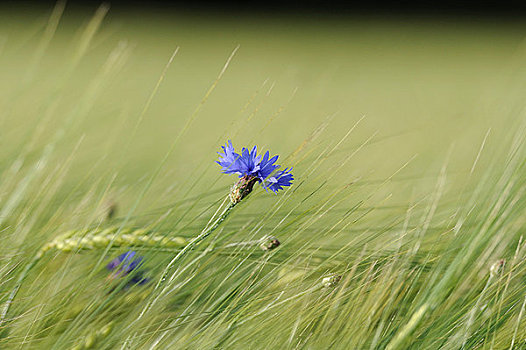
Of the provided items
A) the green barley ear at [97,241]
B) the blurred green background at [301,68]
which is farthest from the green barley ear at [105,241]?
the blurred green background at [301,68]

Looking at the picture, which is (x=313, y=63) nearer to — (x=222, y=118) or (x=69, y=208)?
(x=222, y=118)

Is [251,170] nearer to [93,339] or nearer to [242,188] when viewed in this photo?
[242,188]

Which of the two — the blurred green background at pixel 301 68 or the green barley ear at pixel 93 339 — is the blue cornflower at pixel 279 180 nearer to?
the green barley ear at pixel 93 339

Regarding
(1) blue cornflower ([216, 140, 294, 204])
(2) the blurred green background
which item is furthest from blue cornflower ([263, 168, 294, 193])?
(2) the blurred green background

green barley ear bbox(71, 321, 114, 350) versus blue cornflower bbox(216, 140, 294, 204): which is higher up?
blue cornflower bbox(216, 140, 294, 204)

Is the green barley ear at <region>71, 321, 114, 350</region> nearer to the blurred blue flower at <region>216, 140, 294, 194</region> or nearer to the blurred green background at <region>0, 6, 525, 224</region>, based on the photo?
the blurred blue flower at <region>216, 140, 294, 194</region>

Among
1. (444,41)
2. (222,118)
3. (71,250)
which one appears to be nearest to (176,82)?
(222,118)

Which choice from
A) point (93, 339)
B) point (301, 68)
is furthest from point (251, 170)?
point (301, 68)
